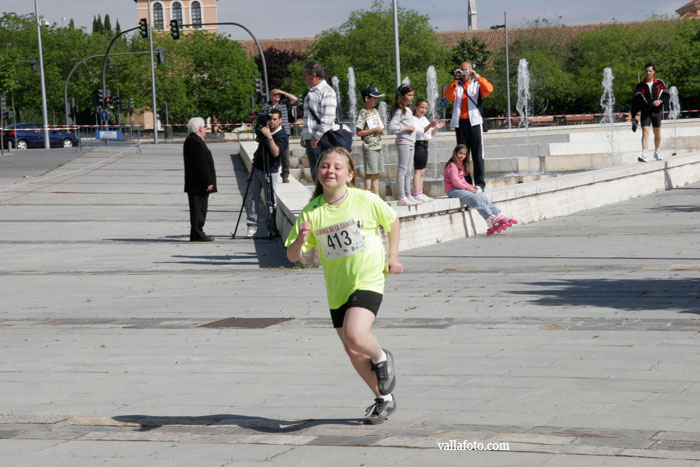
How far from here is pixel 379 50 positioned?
299ft

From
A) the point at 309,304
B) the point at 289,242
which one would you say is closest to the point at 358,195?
the point at 289,242

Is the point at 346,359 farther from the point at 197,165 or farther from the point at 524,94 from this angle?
the point at 524,94

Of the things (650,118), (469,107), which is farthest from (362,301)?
(650,118)

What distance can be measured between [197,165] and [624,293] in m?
7.23

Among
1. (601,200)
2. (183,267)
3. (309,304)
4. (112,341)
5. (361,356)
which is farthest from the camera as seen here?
(601,200)

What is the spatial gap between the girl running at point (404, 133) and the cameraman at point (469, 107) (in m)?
0.58

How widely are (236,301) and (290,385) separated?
3.57m

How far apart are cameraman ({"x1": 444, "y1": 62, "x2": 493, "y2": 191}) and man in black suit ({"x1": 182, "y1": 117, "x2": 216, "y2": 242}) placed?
3379 millimetres

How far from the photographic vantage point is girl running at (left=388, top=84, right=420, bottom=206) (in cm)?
1430

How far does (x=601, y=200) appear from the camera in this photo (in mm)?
19203

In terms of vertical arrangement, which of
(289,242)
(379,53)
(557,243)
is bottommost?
(557,243)

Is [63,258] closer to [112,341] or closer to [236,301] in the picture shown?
[236,301]

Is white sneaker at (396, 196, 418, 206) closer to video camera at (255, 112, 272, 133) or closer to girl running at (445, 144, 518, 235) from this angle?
girl running at (445, 144, 518, 235)

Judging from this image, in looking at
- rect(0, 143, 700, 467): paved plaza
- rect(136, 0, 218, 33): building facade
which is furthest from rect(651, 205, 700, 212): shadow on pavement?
rect(136, 0, 218, 33): building facade
